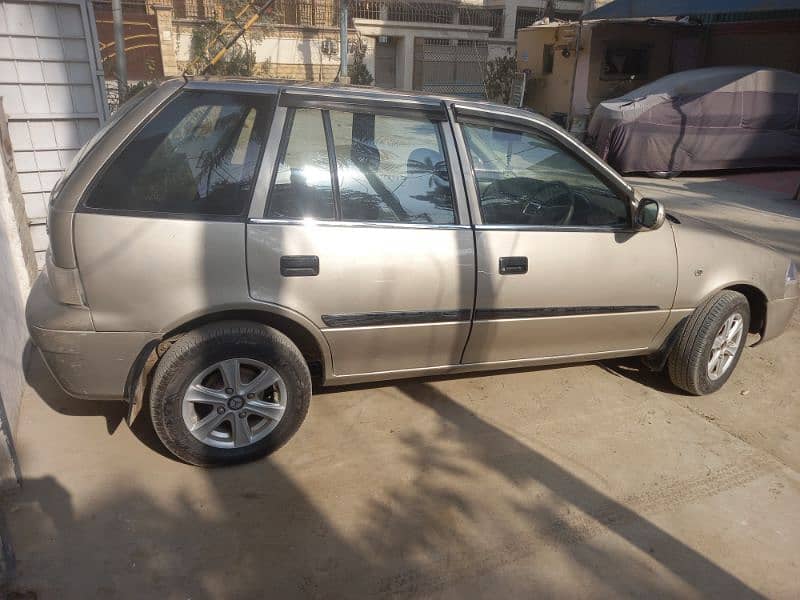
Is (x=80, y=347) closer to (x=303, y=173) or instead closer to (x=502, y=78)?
(x=303, y=173)

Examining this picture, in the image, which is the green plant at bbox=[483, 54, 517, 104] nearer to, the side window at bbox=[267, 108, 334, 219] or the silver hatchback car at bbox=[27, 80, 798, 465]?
the silver hatchback car at bbox=[27, 80, 798, 465]

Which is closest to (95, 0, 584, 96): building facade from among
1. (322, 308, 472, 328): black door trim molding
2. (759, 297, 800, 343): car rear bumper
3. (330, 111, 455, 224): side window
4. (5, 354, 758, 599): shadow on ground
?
(330, 111, 455, 224): side window

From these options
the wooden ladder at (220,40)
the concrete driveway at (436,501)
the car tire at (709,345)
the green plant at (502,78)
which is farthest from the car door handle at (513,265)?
the green plant at (502,78)

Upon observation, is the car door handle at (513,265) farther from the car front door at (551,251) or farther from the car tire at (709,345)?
the car tire at (709,345)

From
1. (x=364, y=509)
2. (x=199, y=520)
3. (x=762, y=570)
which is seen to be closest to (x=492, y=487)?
(x=364, y=509)

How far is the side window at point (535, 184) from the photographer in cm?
331

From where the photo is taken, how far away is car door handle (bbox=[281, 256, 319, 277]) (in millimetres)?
2836

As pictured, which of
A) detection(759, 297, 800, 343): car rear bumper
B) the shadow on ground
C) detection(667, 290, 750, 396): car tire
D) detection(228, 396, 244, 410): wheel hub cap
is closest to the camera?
the shadow on ground

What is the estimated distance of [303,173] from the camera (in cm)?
293

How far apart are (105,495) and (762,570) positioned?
9.39 feet

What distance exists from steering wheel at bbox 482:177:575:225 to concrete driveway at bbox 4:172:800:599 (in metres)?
1.13

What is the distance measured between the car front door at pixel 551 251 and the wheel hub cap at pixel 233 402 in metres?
1.08

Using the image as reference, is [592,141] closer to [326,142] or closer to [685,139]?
[685,139]

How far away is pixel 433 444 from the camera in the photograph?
333 centimetres
